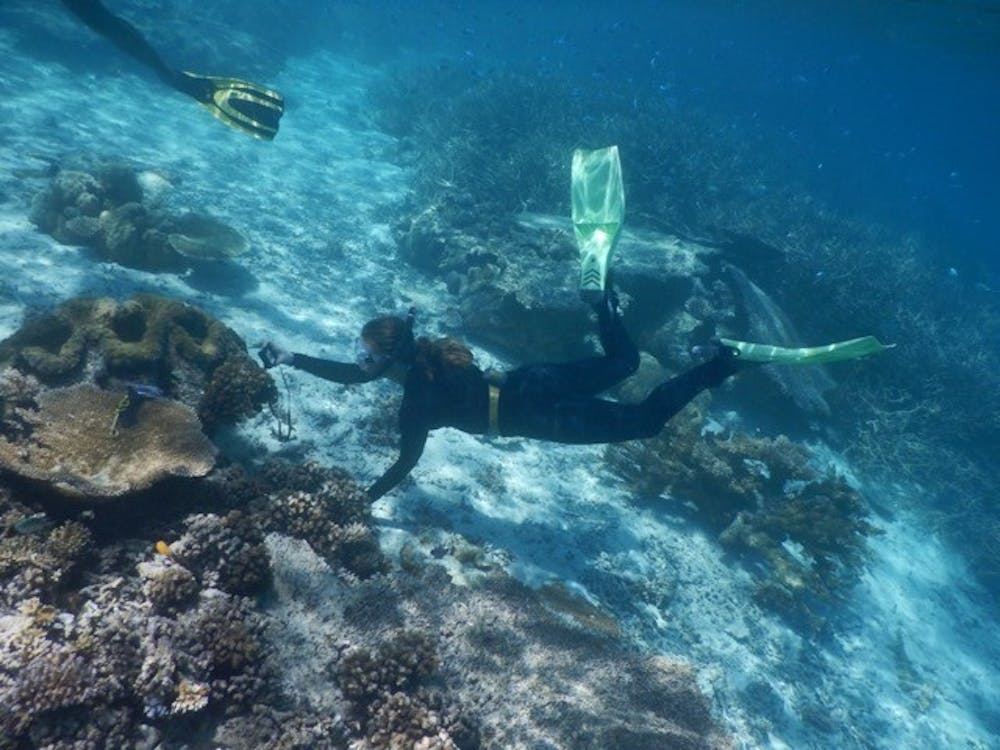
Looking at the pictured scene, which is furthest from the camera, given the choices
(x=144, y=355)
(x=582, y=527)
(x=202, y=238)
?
(x=202, y=238)

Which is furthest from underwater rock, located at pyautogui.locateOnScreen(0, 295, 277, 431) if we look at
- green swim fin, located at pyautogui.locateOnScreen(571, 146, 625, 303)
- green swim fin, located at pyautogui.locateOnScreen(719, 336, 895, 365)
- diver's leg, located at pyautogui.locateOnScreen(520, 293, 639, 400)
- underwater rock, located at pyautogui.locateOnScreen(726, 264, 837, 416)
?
underwater rock, located at pyautogui.locateOnScreen(726, 264, 837, 416)

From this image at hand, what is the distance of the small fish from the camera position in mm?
3582

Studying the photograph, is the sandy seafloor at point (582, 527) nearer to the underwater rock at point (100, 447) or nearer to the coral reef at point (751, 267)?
the coral reef at point (751, 267)

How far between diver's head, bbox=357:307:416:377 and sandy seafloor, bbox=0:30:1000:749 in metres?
1.78

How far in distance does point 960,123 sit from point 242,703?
411 ft

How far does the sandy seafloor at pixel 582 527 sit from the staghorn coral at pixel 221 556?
7.14 ft

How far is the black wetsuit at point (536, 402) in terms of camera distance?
6.29 meters

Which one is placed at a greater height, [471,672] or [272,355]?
[272,355]

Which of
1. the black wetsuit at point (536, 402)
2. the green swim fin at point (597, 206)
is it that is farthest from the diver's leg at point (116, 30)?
the green swim fin at point (597, 206)

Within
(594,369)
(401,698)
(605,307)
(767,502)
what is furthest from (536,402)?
(767,502)

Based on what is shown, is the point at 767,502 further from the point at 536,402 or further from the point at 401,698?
the point at 401,698

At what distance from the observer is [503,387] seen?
667 centimetres

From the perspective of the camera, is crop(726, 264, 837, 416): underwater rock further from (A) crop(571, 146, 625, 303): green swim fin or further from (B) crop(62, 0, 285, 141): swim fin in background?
(B) crop(62, 0, 285, 141): swim fin in background

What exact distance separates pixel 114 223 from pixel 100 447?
6.79 meters
